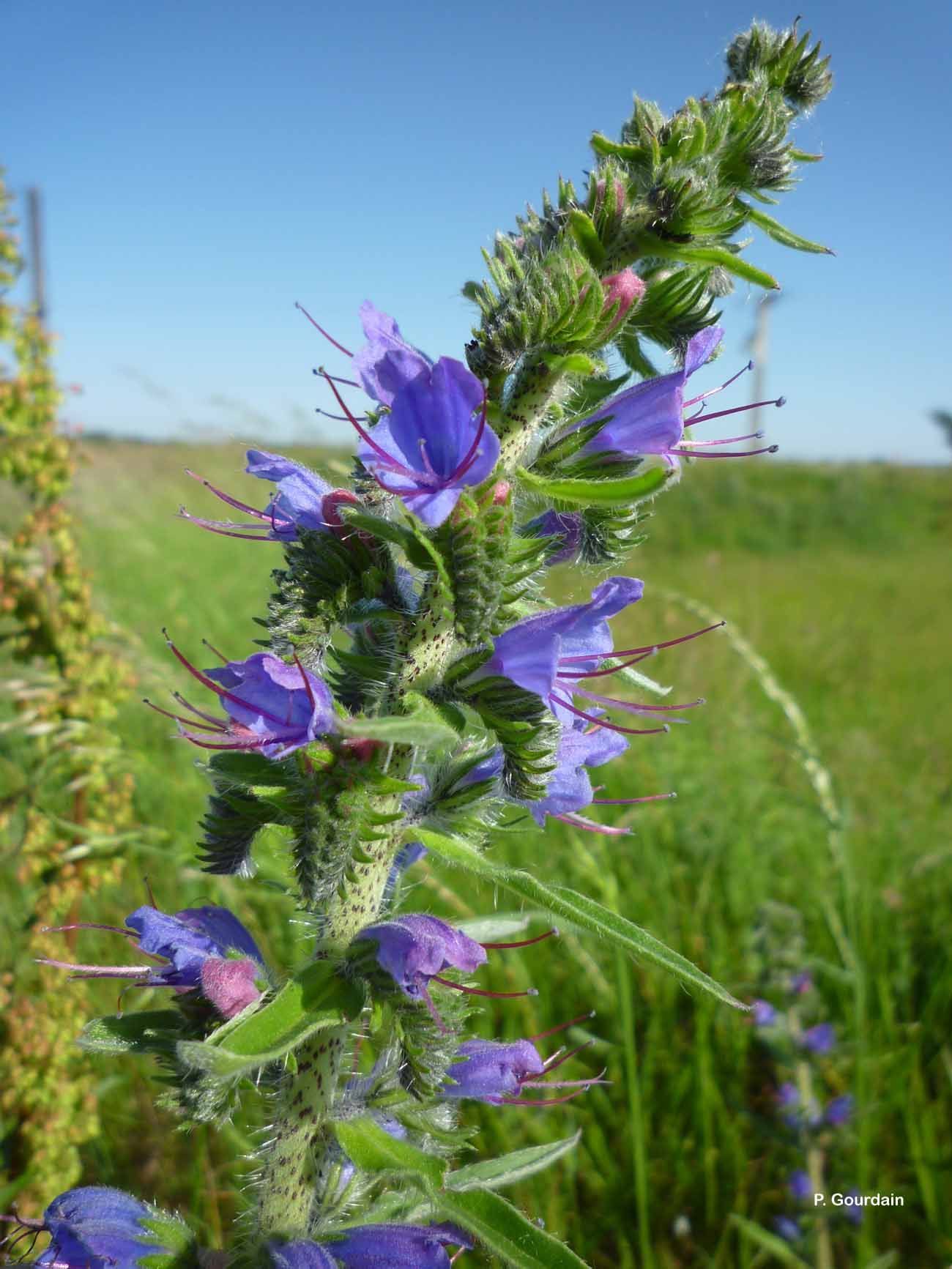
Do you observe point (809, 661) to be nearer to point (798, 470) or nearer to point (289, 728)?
point (289, 728)

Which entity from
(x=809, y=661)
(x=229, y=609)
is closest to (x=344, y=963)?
(x=229, y=609)

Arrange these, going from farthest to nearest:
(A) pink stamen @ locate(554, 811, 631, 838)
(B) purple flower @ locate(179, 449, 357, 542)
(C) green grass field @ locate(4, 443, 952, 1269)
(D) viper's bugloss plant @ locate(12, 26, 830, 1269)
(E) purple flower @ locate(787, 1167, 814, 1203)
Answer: (E) purple flower @ locate(787, 1167, 814, 1203) → (C) green grass field @ locate(4, 443, 952, 1269) → (A) pink stamen @ locate(554, 811, 631, 838) → (B) purple flower @ locate(179, 449, 357, 542) → (D) viper's bugloss plant @ locate(12, 26, 830, 1269)

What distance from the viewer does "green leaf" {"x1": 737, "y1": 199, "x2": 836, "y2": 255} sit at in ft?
4.62

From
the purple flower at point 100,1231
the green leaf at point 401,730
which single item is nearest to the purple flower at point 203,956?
the purple flower at point 100,1231

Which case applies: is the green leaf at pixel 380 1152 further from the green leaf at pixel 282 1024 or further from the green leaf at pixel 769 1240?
the green leaf at pixel 769 1240

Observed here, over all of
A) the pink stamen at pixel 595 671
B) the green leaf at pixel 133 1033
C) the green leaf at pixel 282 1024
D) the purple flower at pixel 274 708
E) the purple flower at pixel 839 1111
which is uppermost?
the purple flower at pixel 274 708

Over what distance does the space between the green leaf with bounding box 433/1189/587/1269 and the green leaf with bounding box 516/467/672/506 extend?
2.91 feet

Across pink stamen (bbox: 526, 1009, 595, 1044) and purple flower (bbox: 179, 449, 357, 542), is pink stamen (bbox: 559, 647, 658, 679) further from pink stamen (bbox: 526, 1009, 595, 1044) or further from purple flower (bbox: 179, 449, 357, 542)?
pink stamen (bbox: 526, 1009, 595, 1044)

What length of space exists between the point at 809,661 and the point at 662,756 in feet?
17.7

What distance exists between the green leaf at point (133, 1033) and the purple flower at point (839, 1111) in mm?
2286

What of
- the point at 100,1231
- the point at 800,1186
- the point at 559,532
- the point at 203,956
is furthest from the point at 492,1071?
the point at 800,1186

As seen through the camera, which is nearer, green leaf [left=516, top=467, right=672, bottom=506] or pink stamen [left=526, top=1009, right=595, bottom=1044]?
green leaf [left=516, top=467, right=672, bottom=506]

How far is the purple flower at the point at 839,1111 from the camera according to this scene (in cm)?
283

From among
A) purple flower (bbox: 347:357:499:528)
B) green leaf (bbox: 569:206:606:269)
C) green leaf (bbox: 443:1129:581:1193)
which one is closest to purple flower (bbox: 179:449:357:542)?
purple flower (bbox: 347:357:499:528)
